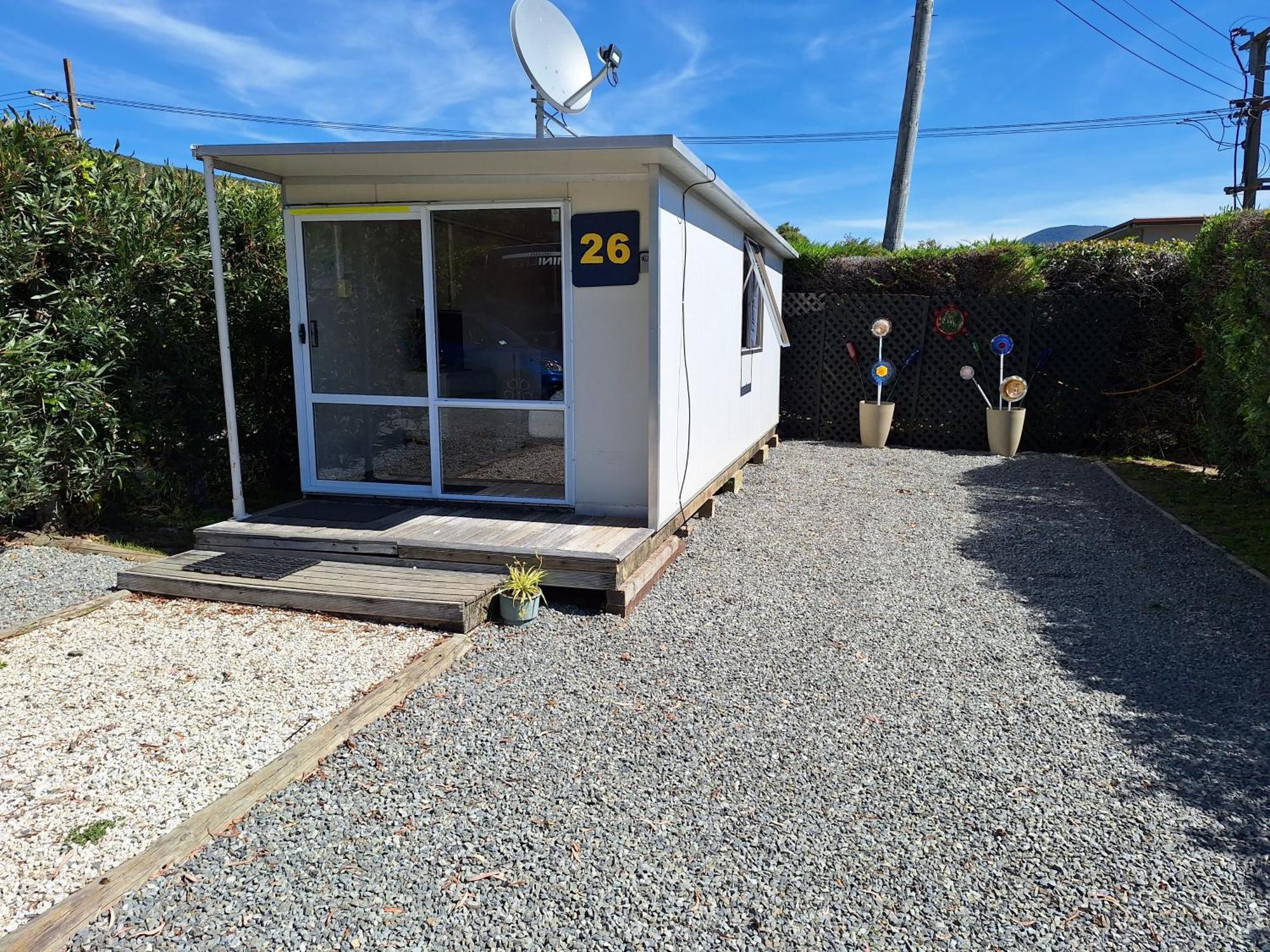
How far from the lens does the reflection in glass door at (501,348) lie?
5449 mm

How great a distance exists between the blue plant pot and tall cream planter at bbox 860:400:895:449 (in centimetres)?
738

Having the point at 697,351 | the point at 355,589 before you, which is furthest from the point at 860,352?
the point at 355,589

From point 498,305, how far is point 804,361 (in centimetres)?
654

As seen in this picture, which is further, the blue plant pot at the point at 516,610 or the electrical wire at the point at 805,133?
the electrical wire at the point at 805,133

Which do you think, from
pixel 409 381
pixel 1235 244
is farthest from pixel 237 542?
pixel 1235 244

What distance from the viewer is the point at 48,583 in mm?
4902

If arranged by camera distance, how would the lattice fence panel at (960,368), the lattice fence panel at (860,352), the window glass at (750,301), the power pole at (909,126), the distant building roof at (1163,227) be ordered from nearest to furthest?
the window glass at (750,301), the lattice fence panel at (960,368), the lattice fence panel at (860,352), the power pole at (909,126), the distant building roof at (1163,227)

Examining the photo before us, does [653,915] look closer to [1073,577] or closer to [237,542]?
[237,542]

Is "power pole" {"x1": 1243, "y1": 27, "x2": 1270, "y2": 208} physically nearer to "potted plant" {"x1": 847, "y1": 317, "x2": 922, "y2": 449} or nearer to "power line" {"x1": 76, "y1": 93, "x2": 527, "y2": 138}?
"potted plant" {"x1": 847, "y1": 317, "x2": 922, "y2": 449}

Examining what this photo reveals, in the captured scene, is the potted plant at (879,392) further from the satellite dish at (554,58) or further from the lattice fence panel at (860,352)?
the satellite dish at (554,58)

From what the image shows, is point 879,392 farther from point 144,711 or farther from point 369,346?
point 144,711

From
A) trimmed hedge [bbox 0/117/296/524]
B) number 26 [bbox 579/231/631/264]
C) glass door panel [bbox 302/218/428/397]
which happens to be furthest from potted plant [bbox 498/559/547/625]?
trimmed hedge [bbox 0/117/296/524]

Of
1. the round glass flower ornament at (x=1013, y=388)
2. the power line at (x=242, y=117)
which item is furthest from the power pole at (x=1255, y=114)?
the power line at (x=242, y=117)

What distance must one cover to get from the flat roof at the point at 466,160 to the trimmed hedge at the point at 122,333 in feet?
3.02
